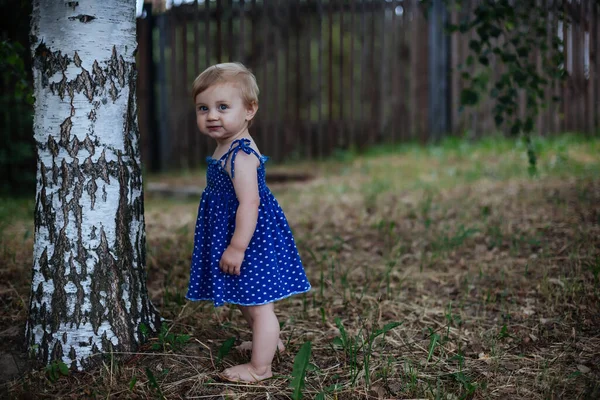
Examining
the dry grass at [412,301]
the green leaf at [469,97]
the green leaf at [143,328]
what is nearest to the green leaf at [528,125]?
the green leaf at [469,97]

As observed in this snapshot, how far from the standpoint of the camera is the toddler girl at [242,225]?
223 centimetres

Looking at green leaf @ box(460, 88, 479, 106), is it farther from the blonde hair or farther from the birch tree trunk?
the birch tree trunk

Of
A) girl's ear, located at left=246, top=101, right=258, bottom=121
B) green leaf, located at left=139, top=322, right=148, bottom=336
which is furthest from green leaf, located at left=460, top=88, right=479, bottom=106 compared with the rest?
green leaf, located at left=139, top=322, right=148, bottom=336

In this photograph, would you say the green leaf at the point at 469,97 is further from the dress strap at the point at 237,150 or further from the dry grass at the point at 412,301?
the dress strap at the point at 237,150

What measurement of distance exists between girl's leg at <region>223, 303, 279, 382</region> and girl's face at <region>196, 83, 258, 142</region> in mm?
708

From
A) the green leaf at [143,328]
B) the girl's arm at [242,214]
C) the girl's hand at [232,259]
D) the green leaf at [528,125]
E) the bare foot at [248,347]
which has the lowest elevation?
the bare foot at [248,347]

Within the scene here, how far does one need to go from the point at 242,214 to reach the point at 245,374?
61 centimetres

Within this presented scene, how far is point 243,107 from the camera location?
90.7 inches

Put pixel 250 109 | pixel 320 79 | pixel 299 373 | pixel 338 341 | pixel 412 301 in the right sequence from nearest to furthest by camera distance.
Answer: pixel 299 373, pixel 250 109, pixel 338 341, pixel 412 301, pixel 320 79

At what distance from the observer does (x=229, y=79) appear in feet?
7.45

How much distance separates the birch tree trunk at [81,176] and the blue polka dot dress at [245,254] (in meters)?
0.31

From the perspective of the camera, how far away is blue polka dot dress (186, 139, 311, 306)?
2.27 metres

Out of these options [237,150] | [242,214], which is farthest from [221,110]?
[242,214]

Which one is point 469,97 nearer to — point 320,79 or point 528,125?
point 528,125
